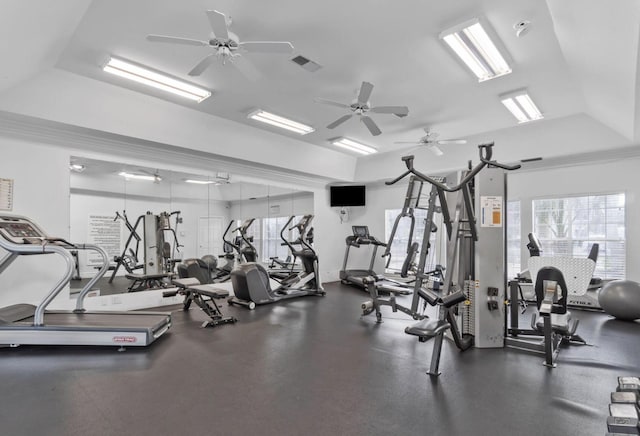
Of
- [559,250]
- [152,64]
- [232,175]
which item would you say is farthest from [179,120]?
[559,250]

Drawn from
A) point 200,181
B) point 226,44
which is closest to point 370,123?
point 226,44

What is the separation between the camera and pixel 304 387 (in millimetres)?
2670

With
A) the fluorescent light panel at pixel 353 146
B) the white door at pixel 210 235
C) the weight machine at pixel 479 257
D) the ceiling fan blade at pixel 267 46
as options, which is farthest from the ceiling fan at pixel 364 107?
the white door at pixel 210 235

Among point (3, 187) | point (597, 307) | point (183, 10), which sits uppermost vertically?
point (183, 10)

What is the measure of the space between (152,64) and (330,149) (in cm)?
449

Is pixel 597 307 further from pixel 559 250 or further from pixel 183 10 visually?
pixel 183 10

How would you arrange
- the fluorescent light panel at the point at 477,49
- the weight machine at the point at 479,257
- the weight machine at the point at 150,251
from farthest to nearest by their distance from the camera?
1. the weight machine at the point at 150,251
2. the weight machine at the point at 479,257
3. the fluorescent light panel at the point at 477,49

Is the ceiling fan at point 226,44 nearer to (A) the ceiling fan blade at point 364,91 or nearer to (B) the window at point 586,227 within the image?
(A) the ceiling fan blade at point 364,91

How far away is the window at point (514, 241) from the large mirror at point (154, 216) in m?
5.26

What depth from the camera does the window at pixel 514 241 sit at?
681 cm

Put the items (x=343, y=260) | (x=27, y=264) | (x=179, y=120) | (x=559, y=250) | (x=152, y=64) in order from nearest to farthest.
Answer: (x=152, y=64), (x=27, y=264), (x=179, y=120), (x=559, y=250), (x=343, y=260)

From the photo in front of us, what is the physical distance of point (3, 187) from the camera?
13.7 feet

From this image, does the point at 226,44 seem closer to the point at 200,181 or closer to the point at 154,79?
the point at 154,79

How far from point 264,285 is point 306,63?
375 centimetres
